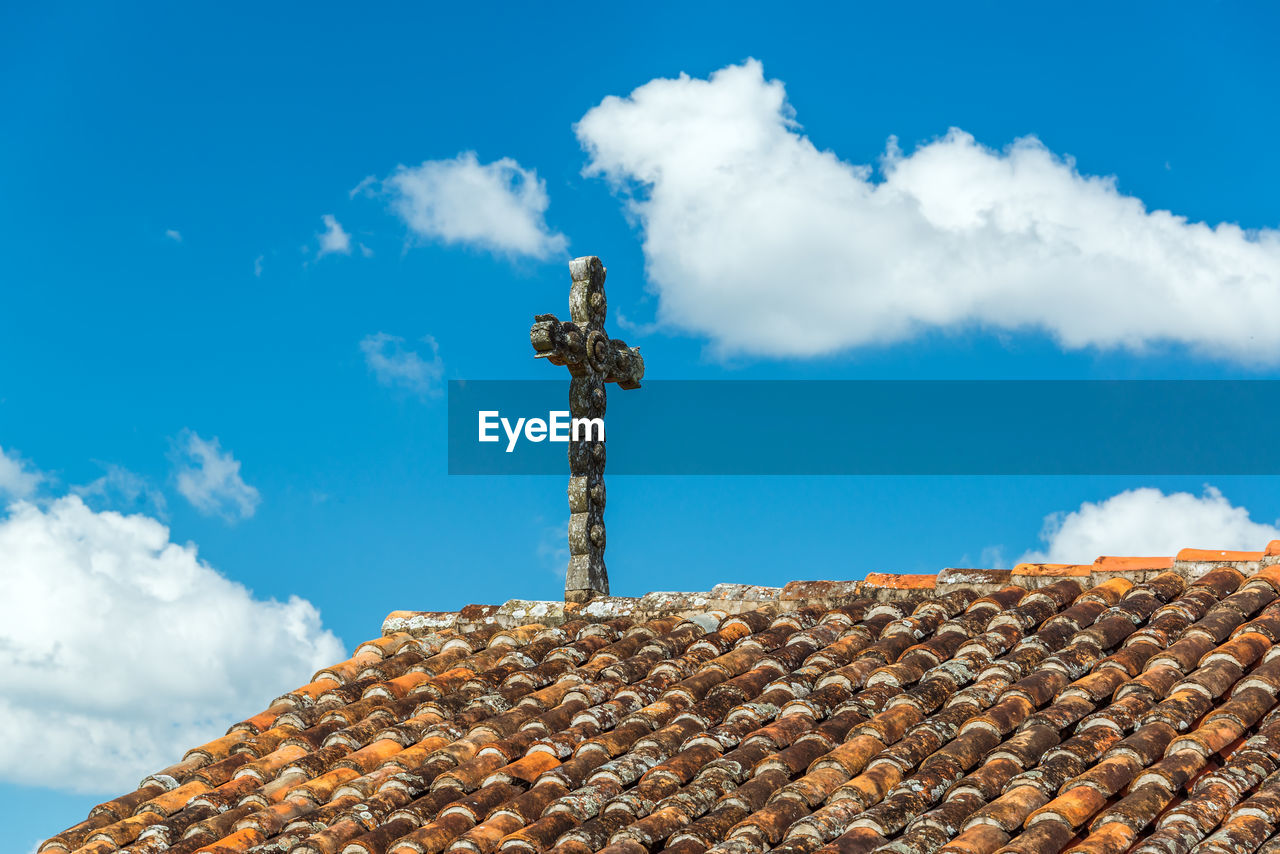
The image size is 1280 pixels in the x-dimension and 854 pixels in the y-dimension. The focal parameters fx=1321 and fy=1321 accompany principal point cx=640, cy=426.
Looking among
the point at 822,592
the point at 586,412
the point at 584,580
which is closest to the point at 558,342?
the point at 586,412

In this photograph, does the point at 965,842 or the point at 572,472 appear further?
the point at 572,472

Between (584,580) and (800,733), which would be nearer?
(800,733)

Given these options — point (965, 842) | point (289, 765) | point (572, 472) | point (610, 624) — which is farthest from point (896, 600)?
point (289, 765)

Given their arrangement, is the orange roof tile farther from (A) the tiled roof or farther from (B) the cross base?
(B) the cross base

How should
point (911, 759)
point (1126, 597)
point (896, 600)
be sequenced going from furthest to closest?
1. point (896, 600)
2. point (1126, 597)
3. point (911, 759)

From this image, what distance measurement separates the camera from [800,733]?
7242 millimetres

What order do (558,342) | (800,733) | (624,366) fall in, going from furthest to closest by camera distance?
(624,366), (558,342), (800,733)

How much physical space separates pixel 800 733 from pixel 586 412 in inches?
155

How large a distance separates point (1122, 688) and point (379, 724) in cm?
451

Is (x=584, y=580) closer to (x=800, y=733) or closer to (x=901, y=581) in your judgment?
(x=901, y=581)

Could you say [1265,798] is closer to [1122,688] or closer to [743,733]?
[1122,688]

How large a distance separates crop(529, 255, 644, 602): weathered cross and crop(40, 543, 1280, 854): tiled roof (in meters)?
0.44

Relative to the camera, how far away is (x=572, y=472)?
10.5m

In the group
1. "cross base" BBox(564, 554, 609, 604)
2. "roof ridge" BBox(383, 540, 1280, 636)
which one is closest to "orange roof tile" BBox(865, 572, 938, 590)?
"roof ridge" BBox(383, 540, 1280, 636)
